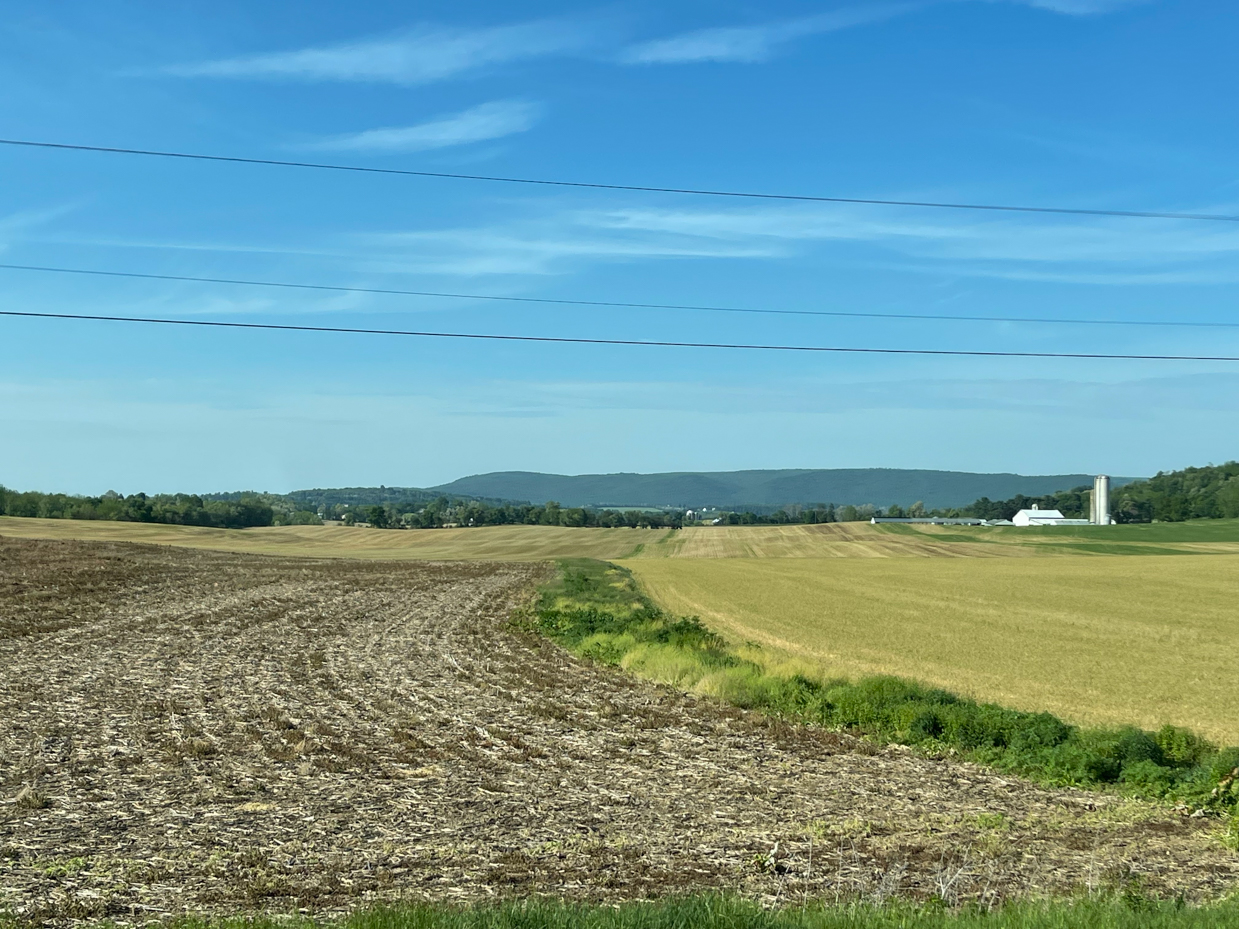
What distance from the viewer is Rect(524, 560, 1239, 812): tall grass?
562 inches

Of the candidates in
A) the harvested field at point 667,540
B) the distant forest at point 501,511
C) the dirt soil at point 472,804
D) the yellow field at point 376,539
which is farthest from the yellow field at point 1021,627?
the distant forest at point 501,511

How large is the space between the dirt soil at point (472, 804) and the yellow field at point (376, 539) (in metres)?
77.5

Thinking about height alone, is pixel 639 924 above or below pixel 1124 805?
above

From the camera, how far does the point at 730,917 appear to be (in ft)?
24.4

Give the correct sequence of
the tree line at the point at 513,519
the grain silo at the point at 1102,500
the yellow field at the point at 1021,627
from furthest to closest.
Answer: the grain silo at the point at 1102,500
the tree line at the point at 513,519
the yellow field at the point at 1021,627

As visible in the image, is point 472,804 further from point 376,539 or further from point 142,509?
point 142,509

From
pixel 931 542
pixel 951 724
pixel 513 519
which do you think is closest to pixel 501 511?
pixel 513 519

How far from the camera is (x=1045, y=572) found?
252 ft

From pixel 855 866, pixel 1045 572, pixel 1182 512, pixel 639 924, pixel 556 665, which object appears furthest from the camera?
pixel 1182 512

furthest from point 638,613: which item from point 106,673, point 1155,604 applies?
point 1155,604

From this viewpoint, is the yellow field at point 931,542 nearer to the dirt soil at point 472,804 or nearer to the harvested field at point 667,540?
the harvested field at point 667,540

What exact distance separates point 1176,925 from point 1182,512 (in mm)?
165973

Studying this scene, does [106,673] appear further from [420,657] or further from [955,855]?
[955,855]

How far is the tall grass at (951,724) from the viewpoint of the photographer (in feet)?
46.8
